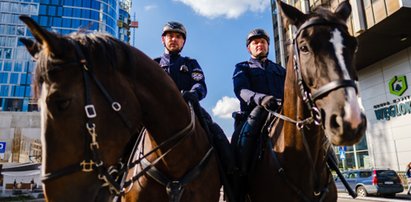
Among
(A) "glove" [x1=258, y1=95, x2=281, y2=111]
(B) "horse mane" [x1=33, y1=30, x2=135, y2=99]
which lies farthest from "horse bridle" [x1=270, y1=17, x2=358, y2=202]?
(B) "horse mane" [x1=33, y1=30, x2=135, y2=99]

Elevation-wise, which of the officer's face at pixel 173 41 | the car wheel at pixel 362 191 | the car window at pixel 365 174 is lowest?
the car wheel at pixel 362 191

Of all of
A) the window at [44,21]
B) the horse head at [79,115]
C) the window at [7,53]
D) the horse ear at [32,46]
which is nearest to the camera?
the horse head at [79,115]

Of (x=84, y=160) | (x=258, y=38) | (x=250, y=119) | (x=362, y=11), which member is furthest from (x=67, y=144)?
(x=362, y=11)

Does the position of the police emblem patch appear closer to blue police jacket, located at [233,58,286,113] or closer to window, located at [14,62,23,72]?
blue police jacket, located at [233,58,286,113]

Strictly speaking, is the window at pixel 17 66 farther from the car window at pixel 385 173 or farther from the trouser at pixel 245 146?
the trouser at pixel 245 146

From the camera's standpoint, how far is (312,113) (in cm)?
246

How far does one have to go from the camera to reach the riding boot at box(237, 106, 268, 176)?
3682 mm

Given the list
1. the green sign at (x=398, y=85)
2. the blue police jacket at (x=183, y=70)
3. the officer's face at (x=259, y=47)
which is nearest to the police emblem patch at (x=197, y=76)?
the blue police jacket at (x=183, y=70)

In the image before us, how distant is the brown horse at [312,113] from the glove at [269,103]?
6.7 inches

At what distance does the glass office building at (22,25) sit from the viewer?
61656 millimetres

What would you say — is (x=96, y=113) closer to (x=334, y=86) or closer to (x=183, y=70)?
(x=334, y=86)

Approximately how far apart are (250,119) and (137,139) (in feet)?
4.72

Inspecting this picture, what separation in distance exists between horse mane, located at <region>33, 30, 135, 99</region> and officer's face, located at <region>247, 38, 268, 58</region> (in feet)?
8.43

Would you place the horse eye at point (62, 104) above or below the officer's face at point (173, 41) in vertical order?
below
